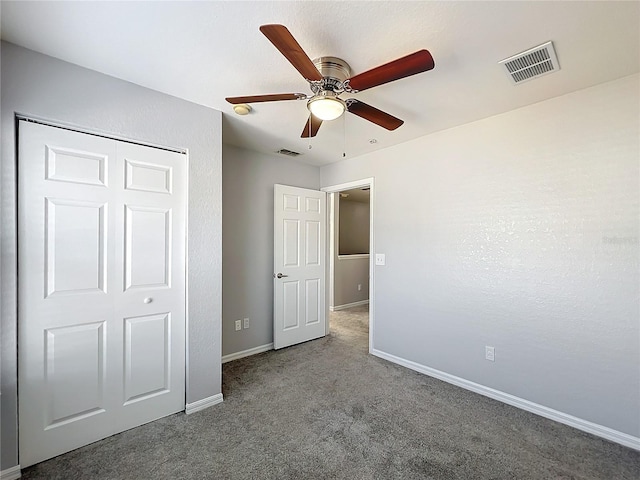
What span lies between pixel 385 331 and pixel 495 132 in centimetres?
234

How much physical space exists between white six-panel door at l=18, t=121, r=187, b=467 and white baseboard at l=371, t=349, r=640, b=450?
2.35 m

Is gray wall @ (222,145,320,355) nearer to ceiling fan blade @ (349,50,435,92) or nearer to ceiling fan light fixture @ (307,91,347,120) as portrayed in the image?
ceiling fan light fixture @ (307,91,347,120)

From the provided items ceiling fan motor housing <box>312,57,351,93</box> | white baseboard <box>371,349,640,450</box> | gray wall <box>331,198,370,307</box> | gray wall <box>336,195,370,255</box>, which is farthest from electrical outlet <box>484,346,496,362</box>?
gray wall <box>336,195,370,255</box>

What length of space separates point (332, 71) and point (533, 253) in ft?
6.88

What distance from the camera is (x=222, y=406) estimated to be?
2453 millimetres

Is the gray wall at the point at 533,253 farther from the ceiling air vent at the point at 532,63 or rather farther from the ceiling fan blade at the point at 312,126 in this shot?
the ceiling fan blade at the point at 312,126

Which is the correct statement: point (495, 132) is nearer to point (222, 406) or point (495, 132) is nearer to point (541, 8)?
point (541, 8)

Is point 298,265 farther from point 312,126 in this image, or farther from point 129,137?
point 129,137

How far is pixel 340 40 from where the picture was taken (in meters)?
1.63

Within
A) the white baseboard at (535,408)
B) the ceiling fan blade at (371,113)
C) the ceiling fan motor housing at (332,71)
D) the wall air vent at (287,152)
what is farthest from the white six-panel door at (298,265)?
the ceiling fan motor housing at (332,71)

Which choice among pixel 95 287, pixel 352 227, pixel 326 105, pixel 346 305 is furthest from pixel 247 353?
pixel 352 227

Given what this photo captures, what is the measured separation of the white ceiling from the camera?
1.44 m

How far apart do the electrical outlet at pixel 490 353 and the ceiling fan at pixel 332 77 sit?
2.11 m

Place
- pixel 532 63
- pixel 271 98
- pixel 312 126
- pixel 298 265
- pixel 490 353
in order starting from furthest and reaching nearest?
pixel 298 265 < pixel 490 353 < pixel 312 126 < pixel 532 63 < pixel 271 98
